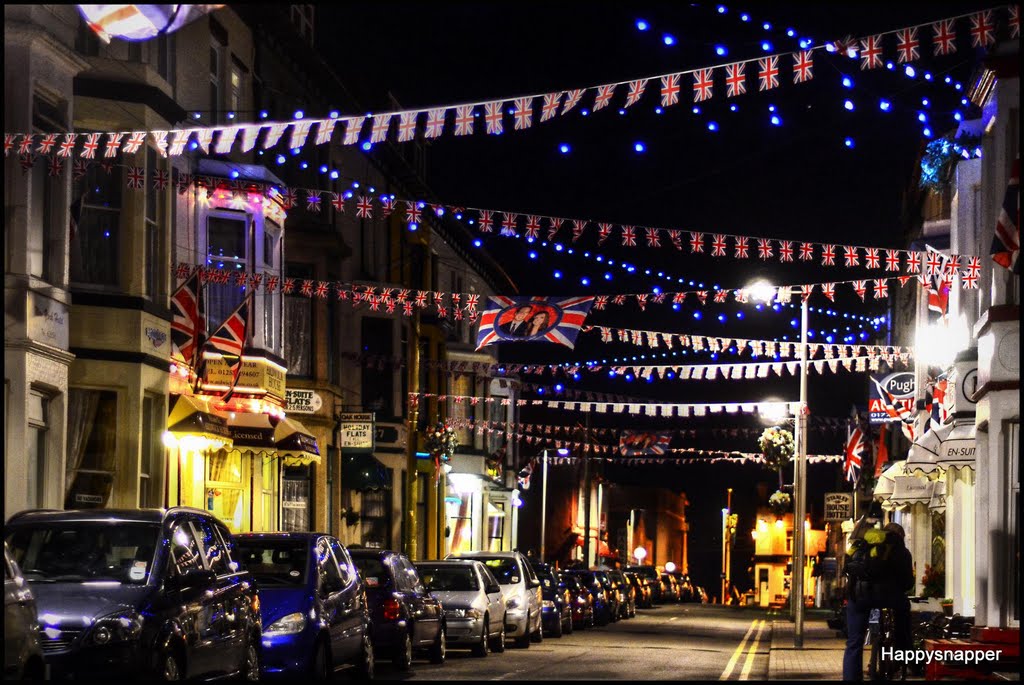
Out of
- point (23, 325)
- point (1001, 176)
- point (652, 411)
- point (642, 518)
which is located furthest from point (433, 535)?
point (642, 518)

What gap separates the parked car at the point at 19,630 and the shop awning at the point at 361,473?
3002cm

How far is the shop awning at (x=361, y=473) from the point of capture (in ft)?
135

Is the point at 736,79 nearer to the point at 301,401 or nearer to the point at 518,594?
the point at 518,594

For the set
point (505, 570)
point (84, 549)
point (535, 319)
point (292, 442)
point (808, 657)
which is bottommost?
point (808, 657)

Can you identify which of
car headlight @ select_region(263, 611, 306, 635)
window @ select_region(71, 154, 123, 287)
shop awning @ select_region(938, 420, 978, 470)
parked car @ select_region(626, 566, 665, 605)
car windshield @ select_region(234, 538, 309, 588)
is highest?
window @ select_region(71, 154, 123, 287)

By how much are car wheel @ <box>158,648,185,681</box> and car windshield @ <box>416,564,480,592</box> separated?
1199 centimetres

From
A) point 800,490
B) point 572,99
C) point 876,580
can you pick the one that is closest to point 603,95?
point 572,99

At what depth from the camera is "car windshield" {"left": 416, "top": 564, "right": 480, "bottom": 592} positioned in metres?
24.6

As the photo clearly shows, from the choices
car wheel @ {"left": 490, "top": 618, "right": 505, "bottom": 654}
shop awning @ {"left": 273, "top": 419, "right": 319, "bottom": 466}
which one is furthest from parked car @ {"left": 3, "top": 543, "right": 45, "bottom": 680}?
shop awning @ {"left": 273, "top": 419, "right": 319, "bottom": 466}

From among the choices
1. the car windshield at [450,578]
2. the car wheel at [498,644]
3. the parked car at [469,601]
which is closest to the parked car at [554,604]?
the car wheel at [498,644]

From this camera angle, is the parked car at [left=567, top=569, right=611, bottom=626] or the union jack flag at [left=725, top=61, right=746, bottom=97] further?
the parked car at [left=567, top=569, right=611, bottom=626]

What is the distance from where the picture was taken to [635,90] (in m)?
16.1

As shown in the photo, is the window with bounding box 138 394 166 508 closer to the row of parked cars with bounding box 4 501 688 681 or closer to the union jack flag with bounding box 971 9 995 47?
the row of parked cars with bounding box 4 501 688 681

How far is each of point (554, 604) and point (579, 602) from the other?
4835mm
